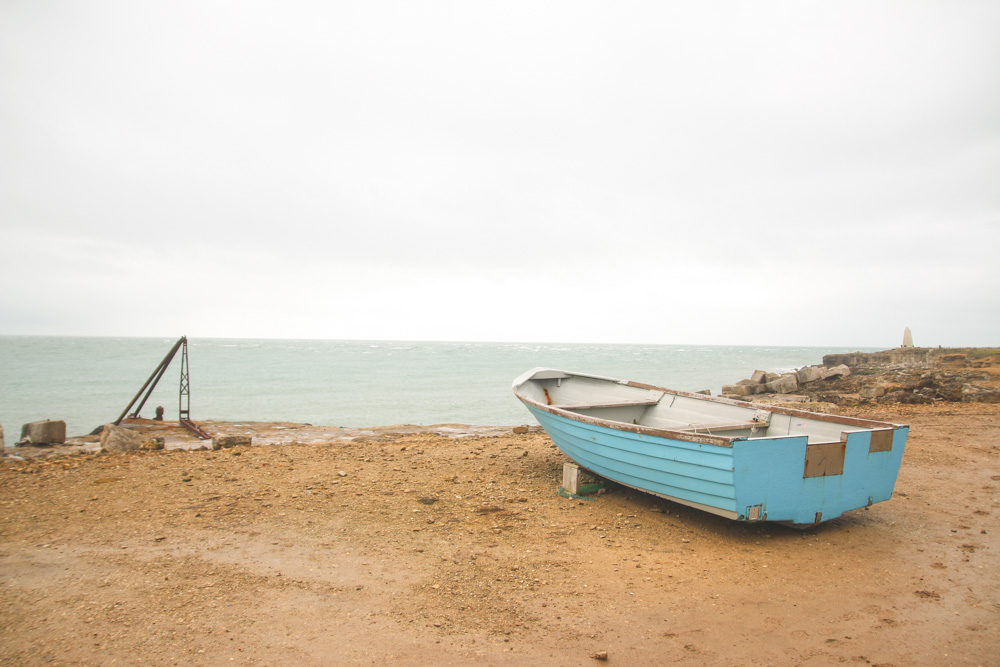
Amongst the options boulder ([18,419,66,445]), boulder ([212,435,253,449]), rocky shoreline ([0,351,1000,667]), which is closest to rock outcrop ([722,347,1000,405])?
rocky shoreline ([0,351,1000,667])

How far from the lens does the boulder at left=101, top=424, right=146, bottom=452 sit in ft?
35.7

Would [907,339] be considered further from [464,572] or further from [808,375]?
[464,572]

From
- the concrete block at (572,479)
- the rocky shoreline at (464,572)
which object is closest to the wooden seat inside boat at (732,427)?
the rocky shoreline at (464,572)

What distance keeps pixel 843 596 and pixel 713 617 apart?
1.25 metres

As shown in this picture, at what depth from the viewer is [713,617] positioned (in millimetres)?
3996

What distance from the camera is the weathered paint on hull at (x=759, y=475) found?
16.9ft

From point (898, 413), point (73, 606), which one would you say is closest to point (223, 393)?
point (73, 606)

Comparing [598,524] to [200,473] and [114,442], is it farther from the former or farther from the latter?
[114,442]

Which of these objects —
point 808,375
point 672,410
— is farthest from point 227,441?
point 808,375

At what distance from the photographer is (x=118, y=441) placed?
10969 mm

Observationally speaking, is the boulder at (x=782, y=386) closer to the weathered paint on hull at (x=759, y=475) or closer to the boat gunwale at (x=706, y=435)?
the boat gunwale at (x=706, y=435)

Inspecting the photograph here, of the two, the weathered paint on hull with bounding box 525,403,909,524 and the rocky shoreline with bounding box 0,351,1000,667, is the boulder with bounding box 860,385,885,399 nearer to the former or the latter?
the rocky shoreline with bounding box 0,351,1000,667

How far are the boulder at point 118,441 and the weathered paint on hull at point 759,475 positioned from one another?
10.4m

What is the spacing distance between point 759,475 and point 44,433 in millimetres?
15035
